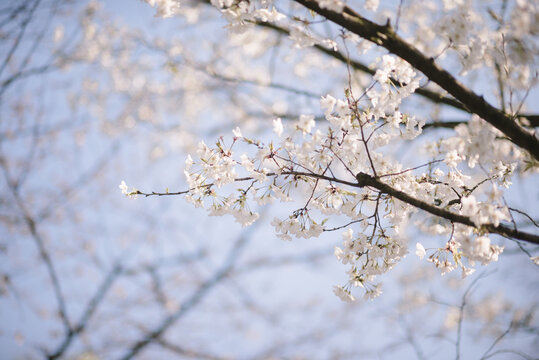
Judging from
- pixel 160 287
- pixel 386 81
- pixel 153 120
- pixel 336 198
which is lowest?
pixel 336 198

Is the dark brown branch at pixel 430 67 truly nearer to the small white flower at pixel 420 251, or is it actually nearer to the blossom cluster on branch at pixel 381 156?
the blossom cluster on branch at pixel 381 156

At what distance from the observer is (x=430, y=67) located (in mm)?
1416

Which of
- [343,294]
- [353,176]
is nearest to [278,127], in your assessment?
[353,176]

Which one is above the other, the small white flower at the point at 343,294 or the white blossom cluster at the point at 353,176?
the white blossom cluster at the point at 353,176

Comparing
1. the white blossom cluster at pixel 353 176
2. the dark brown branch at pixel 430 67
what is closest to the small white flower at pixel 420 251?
the white blossom cluster at pixel 353 176

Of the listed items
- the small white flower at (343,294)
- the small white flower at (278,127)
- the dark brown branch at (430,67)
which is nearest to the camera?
the dark brown branch at (430,67)

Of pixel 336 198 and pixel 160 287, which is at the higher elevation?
pixel 160 287

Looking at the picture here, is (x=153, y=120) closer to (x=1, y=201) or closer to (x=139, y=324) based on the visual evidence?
(x=1, y=201)

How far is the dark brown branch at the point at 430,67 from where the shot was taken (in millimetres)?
1396

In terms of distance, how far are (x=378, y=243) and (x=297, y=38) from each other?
4.08 feet

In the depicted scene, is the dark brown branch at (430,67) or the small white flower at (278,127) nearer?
the dark brown branch at (430,67)

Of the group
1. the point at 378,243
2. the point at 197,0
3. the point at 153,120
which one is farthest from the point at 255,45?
the point at 378,243

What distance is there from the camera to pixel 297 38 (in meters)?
1.58

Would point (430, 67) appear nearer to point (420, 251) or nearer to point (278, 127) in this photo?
point (278, 127)
